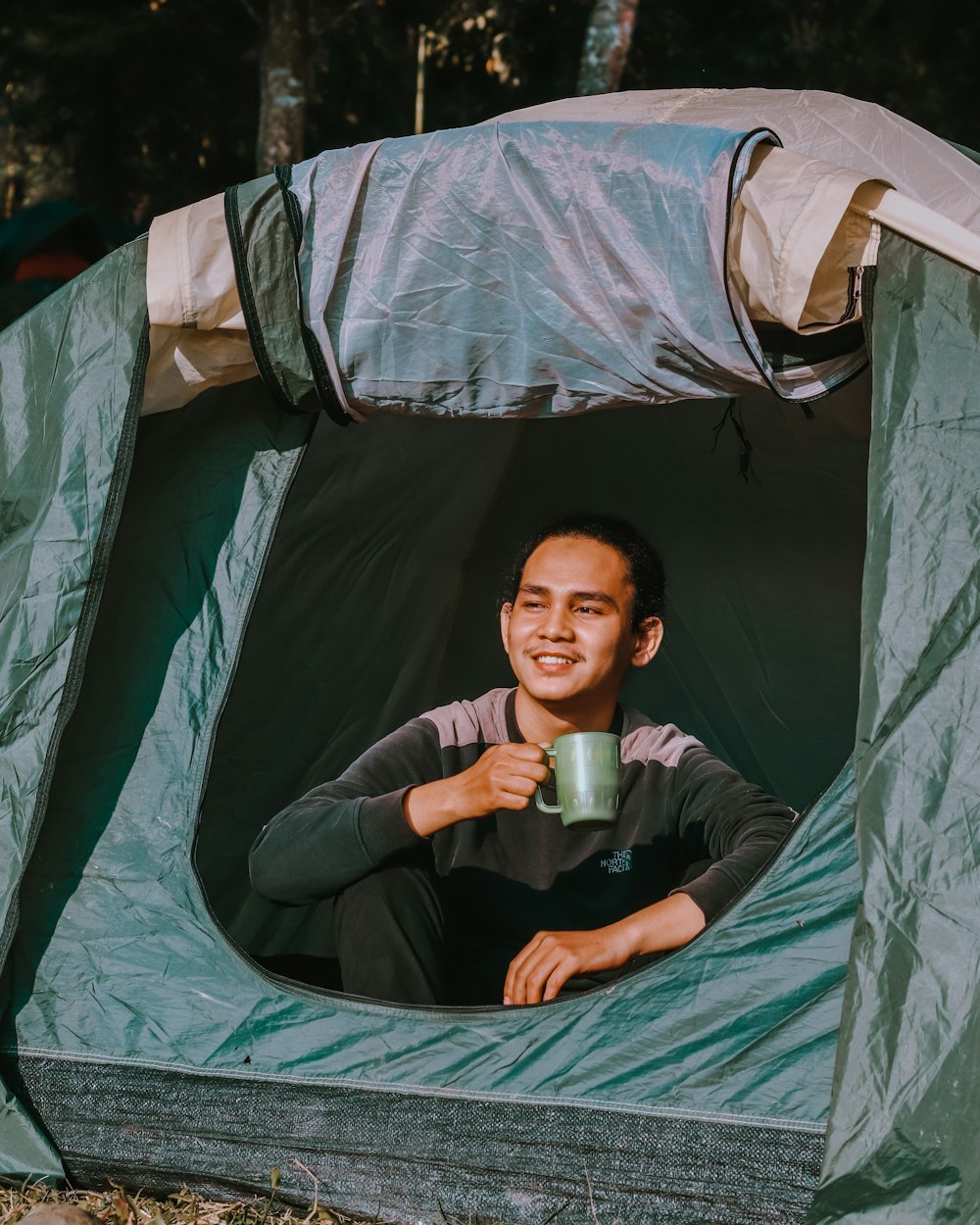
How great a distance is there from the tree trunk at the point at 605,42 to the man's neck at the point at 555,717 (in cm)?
449

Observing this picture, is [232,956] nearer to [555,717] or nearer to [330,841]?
[330,841]

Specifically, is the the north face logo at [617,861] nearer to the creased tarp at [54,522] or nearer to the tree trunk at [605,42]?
the creased tarp at [54,522]

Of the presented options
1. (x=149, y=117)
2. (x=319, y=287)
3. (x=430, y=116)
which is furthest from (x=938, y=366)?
(x=430, y=116)

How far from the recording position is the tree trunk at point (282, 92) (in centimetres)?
627

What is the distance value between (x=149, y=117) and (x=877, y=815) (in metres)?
6.90

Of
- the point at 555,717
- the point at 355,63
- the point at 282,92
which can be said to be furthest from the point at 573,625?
the point at 355,63

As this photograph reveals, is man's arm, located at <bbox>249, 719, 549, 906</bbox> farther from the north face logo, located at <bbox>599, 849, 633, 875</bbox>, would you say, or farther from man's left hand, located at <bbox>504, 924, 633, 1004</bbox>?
the north face logo, located at <bbox>599, 849, 633, 875</bbox>

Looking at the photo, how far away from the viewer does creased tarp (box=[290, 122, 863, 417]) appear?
5.74 feet

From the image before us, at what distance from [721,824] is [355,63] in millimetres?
7079

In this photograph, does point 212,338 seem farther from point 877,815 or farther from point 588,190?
point 877,815

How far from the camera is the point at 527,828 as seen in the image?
7.15 feet

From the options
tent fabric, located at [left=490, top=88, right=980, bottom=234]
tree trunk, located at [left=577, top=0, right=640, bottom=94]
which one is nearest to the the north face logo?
tent fabric, located at [left=490, top=88, right=980, bottom=234]

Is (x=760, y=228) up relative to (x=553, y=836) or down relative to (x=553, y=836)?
up

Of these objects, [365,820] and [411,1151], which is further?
[365,820]
